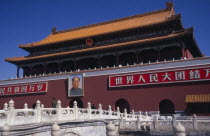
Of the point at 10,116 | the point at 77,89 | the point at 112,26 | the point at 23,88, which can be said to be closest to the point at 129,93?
the point at 77,89

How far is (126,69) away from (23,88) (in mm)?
12182

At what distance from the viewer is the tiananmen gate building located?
61.1 ft

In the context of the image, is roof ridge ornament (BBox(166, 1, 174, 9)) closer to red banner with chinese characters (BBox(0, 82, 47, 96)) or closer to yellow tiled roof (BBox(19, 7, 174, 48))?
yellow tiled roof (BBox(19, 7, 174, 48))

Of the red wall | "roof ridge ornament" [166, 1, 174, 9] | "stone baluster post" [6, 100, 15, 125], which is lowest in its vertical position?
"stone baluster post" [6, 100, 15, 125]

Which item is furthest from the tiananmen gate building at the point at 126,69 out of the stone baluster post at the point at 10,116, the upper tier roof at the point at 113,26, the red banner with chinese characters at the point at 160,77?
the stone baluster post at the point at 10,116

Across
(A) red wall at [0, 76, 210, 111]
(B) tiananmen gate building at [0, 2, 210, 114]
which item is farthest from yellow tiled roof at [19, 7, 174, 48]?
(A) red wall at [0, 76, 210, 111]

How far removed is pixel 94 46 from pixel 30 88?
8.30m

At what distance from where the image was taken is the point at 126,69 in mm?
21281

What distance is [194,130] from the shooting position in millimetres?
12445

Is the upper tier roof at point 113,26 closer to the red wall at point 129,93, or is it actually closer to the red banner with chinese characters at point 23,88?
the red banner with chinese characters at point 23,88

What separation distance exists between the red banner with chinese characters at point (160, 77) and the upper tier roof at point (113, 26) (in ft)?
18.3

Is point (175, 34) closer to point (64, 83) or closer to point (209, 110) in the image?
point (209, 110)

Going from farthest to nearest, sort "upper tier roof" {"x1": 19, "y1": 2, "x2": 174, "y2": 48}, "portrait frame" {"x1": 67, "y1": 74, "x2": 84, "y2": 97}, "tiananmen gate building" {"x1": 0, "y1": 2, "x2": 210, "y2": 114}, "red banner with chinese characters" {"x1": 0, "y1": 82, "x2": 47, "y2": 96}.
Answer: "upper tier roof" {"x1": 19, "y1": 2, "x2": 174, "y2": 48}, "red banner with chinese characters" {"x1": 0, "y1": 82, "x2": 47, "y2": 96}, "portrait frame" {"x1": 67, "y1": 74, "x2": 84, "y2": 97}, "tiananmen gate building" {"x1": 0, "y1": 2, "x2": 210, "y2": 114}

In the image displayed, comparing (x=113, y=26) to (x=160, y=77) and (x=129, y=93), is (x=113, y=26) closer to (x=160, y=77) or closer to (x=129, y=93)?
(x=129, y=93)
